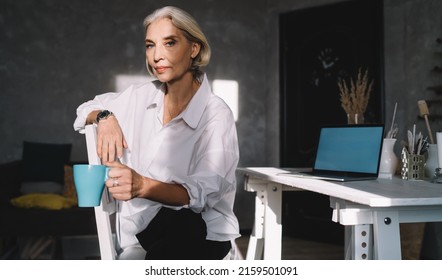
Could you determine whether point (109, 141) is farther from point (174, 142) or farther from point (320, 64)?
Answer: point (320, 64)

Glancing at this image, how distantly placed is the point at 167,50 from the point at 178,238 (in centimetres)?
45

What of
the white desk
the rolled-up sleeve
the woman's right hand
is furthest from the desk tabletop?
the woman's right hand

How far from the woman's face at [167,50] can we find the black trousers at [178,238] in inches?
13.8

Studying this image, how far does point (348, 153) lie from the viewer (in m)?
1.58

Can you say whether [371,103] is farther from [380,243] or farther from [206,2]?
[380,243]

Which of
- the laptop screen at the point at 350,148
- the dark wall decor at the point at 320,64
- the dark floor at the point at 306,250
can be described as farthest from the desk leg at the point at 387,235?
the dark wall decor at the point at 320,64

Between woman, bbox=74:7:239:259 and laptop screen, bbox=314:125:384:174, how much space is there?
1.63 ft

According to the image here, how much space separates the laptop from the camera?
4.83 ft

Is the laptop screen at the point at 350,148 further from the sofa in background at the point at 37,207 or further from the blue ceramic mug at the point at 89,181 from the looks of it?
the sofa in background at the point at 37,207

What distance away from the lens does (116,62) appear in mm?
4180

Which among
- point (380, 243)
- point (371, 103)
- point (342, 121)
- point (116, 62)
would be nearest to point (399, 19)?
point (371, 103)

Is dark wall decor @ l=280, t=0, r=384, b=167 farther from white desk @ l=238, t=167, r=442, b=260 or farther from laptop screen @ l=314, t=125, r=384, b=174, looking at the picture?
white desk @ l=238, t=167, r=442, b=260

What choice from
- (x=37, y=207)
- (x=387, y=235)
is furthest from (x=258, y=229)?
(x=37, y=207)
